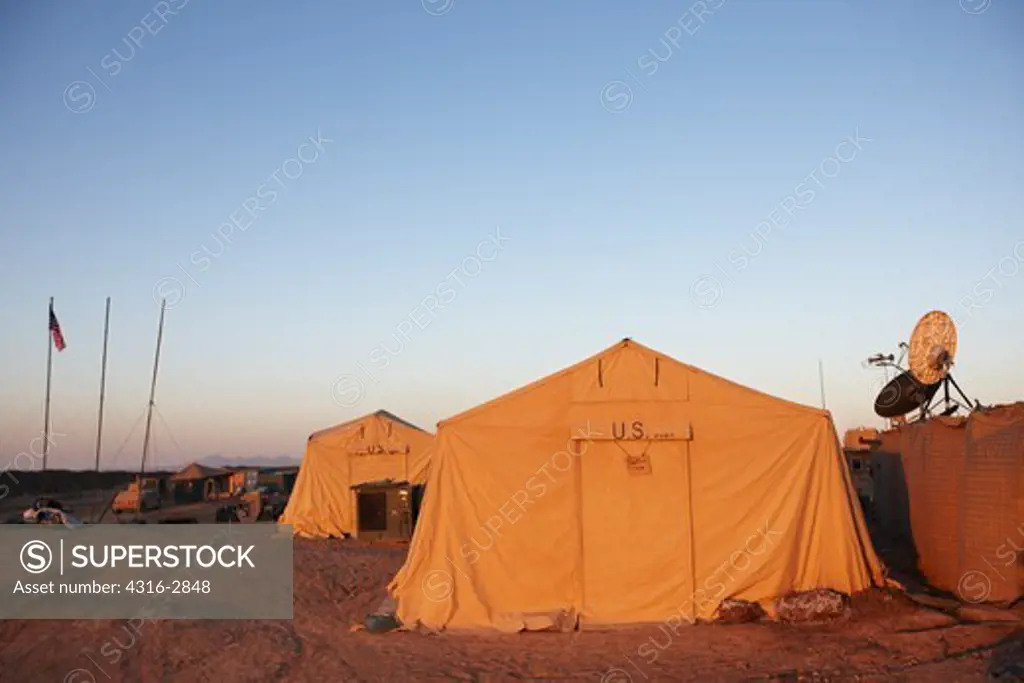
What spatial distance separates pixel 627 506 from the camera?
39.5 ft

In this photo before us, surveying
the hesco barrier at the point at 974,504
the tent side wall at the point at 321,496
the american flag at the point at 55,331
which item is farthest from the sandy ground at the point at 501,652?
the american flag at the point at 55,331

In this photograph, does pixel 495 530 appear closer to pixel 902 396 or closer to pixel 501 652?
pixel 501 652

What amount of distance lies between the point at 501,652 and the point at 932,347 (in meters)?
10.2

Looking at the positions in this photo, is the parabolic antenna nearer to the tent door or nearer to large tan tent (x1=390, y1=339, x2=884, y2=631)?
large tan tent (x1=390, y1=339, x2=884, y2=631)

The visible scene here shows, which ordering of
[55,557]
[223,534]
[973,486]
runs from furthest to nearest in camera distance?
[223,534] → [55,557] → [973,486]

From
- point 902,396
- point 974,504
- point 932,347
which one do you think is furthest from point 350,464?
point 974,504

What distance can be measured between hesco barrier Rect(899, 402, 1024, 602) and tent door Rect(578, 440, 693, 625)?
3.91m

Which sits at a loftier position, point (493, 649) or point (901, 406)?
point (901, 406)

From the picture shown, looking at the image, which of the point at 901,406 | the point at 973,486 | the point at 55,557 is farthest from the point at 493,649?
the point at 901,406

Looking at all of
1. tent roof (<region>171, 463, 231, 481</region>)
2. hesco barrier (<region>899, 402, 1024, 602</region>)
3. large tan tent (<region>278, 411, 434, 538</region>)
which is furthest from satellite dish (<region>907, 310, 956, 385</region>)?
tent roof (<region>171, 463, 231, 481</region>)

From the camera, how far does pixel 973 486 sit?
11727 millimetres

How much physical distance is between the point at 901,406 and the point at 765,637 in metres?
11.1

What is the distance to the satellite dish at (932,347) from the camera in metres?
15.1

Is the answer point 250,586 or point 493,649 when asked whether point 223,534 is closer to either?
point 250,586
